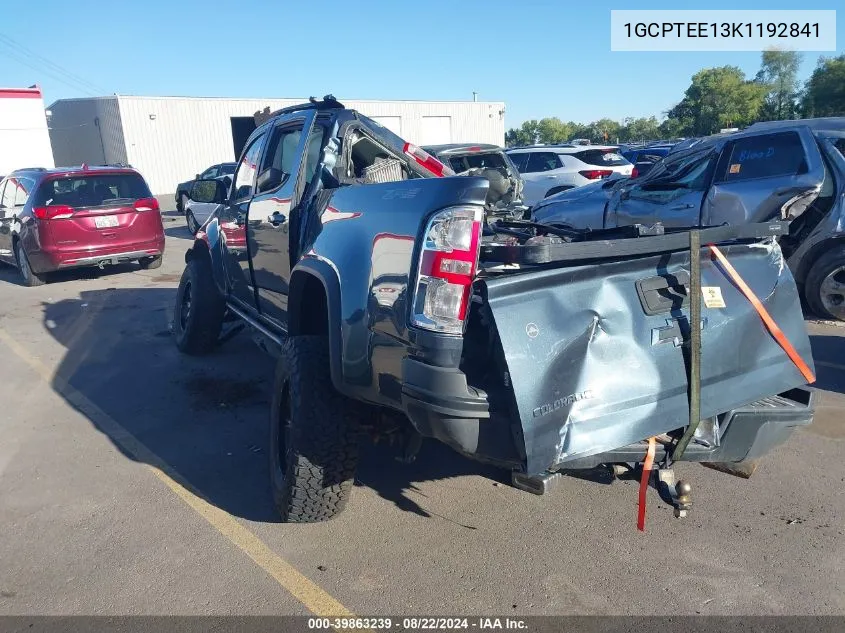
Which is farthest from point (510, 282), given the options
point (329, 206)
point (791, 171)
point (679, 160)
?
point (679, 160)

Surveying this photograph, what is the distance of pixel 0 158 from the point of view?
24547 mm

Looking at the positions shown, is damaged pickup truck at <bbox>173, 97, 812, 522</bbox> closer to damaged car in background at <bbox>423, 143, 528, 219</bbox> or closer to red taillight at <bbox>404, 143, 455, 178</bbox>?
red taillight at <bbox>404, 143, 455, 178</bbox>

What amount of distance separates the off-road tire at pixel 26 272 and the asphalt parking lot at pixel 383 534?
6.52 m

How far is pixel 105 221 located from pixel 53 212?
70 cm

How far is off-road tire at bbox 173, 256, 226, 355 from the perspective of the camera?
6328 mm

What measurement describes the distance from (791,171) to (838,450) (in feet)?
11.7

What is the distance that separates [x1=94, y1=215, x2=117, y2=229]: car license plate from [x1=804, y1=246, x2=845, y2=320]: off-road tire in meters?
9.37

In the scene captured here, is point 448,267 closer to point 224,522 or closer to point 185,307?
point 224,522

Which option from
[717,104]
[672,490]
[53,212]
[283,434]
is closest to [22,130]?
[53,212]

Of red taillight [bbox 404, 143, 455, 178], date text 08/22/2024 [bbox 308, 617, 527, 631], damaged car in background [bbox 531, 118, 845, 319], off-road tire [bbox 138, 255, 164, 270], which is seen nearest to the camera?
date text 08/22/2024 [bbox 308, 617, 527, 631]

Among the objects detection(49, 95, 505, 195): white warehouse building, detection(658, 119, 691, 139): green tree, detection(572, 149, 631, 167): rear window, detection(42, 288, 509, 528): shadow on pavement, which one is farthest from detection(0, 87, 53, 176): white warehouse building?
detection(658, 119, 691, 139): green tree

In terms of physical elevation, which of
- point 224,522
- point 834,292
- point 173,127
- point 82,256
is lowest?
point 224,522

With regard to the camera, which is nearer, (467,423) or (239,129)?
(467,423)

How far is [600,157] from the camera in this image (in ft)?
49.8
